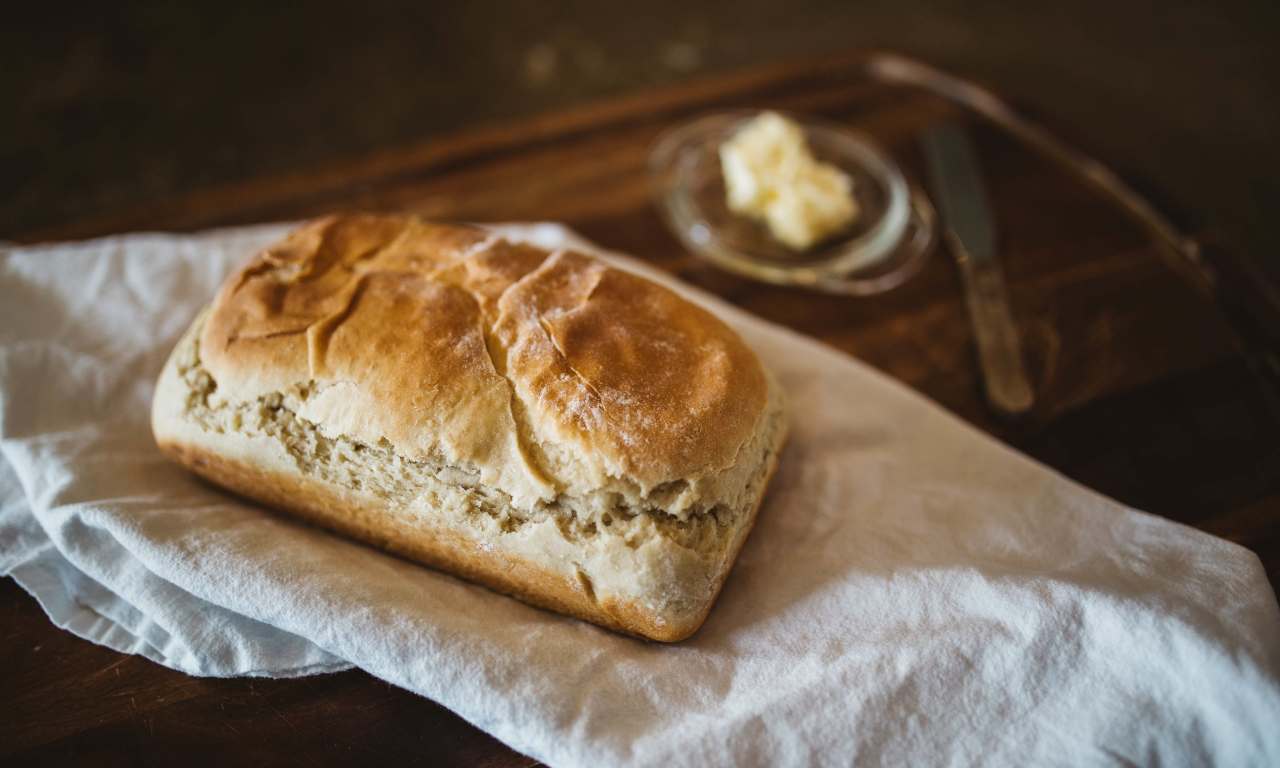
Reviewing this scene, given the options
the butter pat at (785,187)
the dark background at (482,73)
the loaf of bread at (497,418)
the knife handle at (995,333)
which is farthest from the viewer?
the dark background at (482,73)

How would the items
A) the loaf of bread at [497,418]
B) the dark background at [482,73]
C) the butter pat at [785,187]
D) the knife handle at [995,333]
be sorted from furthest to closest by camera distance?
the dark background at [482,73], the butter pat at [785,187], the knife handle at [995,333], the loaf of bread at [497,418]

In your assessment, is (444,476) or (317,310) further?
(317,310)

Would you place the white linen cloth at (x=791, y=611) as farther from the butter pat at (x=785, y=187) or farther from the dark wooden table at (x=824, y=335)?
the butter pat at (x=785, y=187)

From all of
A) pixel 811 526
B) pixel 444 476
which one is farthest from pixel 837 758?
pixel 444 476

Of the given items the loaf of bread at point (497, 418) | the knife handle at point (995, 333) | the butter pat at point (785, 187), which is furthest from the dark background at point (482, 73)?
the loaf of bread at point (497, 418)

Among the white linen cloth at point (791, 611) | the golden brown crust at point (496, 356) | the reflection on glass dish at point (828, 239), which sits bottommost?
the white linen cloth at point (791, 611)

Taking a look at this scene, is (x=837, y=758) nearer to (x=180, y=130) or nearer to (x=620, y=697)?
(x=620, y=697)

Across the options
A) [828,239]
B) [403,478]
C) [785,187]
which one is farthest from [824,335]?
[403,478]
